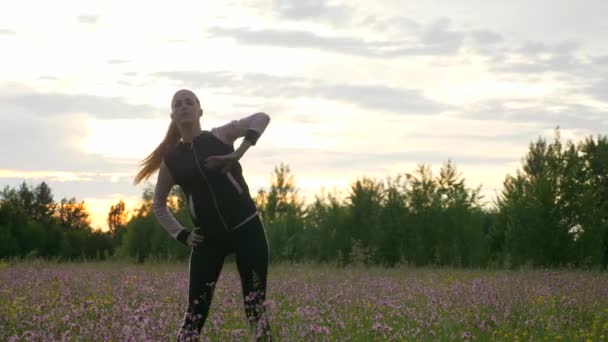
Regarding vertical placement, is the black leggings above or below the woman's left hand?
below

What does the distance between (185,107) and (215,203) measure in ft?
2.97

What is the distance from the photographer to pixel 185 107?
630cm

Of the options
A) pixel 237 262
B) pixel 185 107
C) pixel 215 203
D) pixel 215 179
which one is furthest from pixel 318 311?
pixel 185 107

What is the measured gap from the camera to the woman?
612 cm

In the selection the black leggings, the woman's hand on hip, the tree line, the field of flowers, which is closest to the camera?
the field of flowers

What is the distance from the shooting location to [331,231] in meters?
27.4

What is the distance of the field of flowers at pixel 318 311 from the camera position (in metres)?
A: 5.95

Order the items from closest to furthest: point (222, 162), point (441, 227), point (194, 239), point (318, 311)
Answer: point (222, 162) → point (194, 239) → point (318, 311) → point (441, 227)

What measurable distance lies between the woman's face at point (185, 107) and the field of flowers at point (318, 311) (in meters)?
1.69

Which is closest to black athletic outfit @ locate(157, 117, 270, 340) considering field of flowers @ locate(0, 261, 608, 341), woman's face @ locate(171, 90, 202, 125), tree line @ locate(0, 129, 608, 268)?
woman's face @ locate(171, 90, 202, 125)

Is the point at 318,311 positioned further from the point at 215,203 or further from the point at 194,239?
the point at 215,203

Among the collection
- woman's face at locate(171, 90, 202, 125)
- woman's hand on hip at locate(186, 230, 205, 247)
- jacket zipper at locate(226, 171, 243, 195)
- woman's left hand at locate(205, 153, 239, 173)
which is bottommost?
woman's hand on hip at locate(186, 230, 205, 247)

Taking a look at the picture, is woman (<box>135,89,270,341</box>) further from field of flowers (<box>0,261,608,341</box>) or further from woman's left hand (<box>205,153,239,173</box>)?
field of flowers (<box>0,261,608,341</box>)

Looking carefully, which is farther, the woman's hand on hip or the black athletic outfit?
the woman's hand on hip
